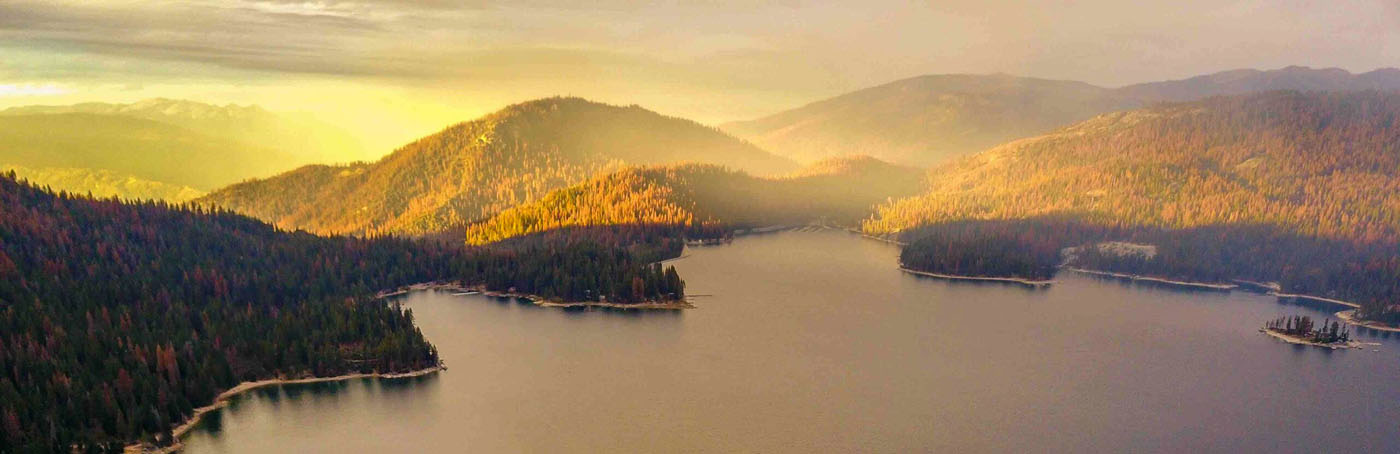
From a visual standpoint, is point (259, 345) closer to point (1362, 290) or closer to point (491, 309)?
point (491, 309)

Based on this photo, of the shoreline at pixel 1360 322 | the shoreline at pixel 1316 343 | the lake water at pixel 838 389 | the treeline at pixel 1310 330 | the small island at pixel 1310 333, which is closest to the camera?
the lake water at pixel 838 389

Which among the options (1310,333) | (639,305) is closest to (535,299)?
(639,305)

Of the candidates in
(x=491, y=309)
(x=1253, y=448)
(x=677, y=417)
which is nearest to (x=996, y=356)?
(x=1253, y=448)

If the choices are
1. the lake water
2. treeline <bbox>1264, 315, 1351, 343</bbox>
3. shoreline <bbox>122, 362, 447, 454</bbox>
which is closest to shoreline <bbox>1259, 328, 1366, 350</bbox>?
treeline <bbox>1264, 315, 1351, 343</bbox>

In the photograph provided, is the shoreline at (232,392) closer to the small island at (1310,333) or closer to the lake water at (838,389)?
the lake water at (838,389)

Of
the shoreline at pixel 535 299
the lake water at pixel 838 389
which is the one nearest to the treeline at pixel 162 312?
the shoreline at pixel 535 299

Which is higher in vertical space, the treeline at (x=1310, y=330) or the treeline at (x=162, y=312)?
the treeline at (x=162, y=312)
